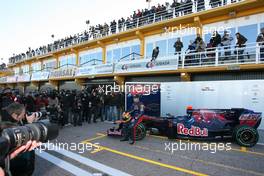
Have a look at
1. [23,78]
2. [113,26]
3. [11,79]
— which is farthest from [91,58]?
[11,79]

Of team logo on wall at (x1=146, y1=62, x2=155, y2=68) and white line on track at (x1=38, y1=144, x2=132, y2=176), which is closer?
white line on track at (x1=38, y1=144, x2=132, y2=176)

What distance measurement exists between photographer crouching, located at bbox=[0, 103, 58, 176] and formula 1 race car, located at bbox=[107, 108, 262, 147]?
17.7ft

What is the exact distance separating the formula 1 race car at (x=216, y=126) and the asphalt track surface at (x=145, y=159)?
0.28 metres

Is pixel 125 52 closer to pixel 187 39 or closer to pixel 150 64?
pixel 187 39

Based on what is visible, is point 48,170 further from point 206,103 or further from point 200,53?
point 200,53

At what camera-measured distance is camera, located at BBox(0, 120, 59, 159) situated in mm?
1958

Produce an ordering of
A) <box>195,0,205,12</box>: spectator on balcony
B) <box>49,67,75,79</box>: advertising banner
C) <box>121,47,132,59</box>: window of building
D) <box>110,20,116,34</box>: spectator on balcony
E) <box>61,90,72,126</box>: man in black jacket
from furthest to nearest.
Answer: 1. <box>49,67,75,79</box>: advertising banner
2. <box>110,20,116,34</box>: spectator on balcony
3. <box>121,47,132,59</box>: window of building
4. <box>195,0,205,12</box>: spectator on balcony
5. <box>61,90,72,126</box>: man in black jacket

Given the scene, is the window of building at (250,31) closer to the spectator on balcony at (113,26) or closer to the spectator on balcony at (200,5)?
the spectator on balcony at (200,5)

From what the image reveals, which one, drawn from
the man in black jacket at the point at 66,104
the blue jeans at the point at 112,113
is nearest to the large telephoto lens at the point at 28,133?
the man in black jacket at the point at 66,104

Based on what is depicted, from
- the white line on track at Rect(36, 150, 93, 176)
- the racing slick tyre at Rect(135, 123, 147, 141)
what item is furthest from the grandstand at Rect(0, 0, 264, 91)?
the white line on track at Rect(36, 150, 93, 176)

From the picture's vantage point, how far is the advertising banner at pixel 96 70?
20359 mm

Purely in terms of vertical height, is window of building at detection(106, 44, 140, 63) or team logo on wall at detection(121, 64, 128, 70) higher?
window of building at detection(106, 44, 140, 63)

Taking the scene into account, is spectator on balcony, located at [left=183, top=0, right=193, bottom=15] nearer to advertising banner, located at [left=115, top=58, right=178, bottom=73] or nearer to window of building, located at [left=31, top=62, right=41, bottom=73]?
advertising banner, located at [left=115, top=58, right=178, bottom=73]

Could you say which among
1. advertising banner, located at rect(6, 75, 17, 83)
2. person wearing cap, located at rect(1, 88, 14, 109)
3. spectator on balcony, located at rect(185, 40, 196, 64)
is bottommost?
person wearing cap, located at rect(1, 88, 14, 109)
